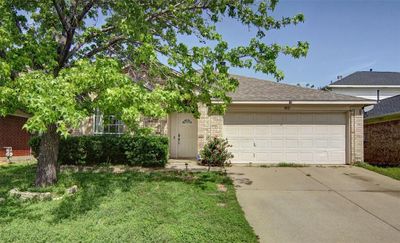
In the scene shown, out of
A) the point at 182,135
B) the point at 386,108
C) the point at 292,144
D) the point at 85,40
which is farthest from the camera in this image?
the point at 386,108

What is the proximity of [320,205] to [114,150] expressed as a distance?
7813 mm

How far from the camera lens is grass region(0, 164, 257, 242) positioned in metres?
4.74

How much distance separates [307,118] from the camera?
13.2 meters

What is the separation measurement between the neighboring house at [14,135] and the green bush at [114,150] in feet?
18.8

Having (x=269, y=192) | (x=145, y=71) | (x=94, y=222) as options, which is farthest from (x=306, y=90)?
(x=94, y=222)

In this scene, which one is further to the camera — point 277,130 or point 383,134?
point 383,134

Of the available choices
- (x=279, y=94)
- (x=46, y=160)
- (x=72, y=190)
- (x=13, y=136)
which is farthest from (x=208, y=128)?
(x=13, y=136)

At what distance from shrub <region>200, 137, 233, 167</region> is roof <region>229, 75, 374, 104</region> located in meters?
1.90

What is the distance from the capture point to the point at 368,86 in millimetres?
27578

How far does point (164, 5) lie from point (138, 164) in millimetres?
6104

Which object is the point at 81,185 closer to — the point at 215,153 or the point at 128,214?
the point at 128,214

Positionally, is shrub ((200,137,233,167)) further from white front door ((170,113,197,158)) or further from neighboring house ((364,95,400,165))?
neighboring house ((364,95,400,165))

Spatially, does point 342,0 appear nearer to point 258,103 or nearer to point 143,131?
point 258,103

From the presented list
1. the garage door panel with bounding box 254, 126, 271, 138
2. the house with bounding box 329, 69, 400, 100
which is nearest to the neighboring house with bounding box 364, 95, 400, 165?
the garage door panel with bounding box 254, 126, 271, 138
